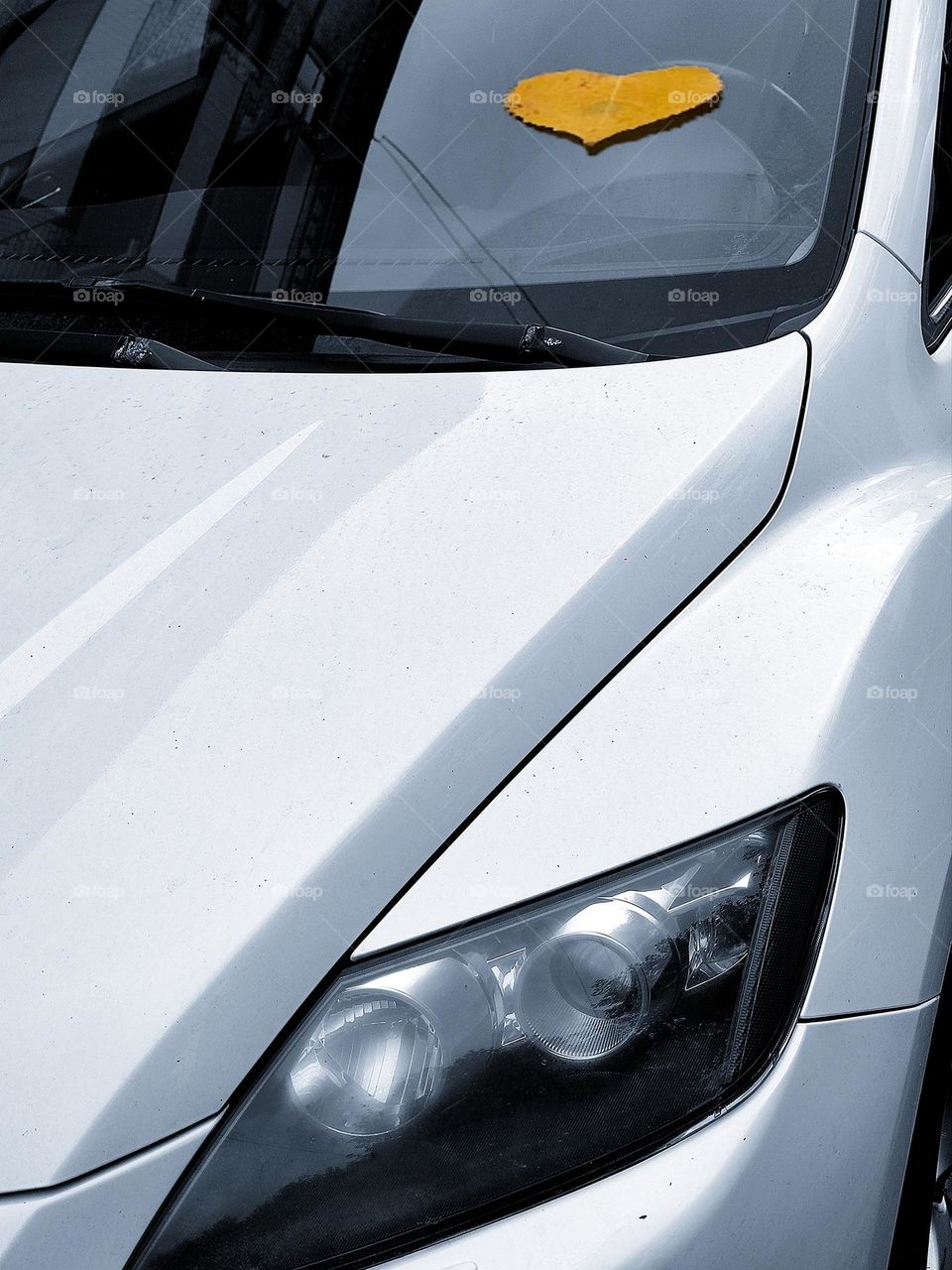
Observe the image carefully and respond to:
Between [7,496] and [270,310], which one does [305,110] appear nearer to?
[270,310]

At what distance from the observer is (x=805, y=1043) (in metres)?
1.11

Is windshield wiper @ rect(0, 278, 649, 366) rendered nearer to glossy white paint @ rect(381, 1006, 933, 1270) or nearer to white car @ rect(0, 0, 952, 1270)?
white car @ rect(0, 0, 952, 1270)

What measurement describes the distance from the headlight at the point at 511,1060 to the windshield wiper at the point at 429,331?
715 millimetres

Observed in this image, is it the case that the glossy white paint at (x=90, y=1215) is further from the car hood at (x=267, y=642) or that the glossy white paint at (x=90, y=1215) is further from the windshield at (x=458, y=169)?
the windshield at (x=458, y=169)

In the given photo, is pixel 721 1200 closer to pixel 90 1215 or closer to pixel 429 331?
pixel 90 1215

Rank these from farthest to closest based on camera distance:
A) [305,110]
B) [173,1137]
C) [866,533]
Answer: [305,110] → [866,533] → [173,1137]

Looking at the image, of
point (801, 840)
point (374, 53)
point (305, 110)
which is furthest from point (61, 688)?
point (374, 53)

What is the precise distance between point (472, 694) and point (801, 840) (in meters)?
0.37

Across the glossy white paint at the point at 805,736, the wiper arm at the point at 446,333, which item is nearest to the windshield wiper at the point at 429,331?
the wiper arm at the point at 446,333

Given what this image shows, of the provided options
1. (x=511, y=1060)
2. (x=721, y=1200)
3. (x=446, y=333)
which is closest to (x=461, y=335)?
(x=446, y=333)

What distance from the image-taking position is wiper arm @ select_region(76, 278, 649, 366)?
157cm

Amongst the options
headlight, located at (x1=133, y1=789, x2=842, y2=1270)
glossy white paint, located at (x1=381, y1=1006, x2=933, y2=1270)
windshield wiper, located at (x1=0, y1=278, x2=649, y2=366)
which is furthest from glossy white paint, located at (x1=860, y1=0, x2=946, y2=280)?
glossy white paint, located at (x1=381, y1=1006, x2=933, y2=1270)

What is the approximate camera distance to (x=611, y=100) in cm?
177

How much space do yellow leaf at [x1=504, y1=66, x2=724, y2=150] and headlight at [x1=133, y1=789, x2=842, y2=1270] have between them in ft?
3.68
